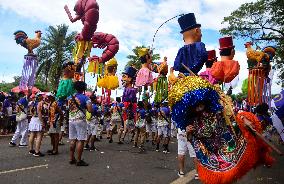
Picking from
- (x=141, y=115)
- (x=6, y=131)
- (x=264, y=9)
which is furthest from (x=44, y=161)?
(x=264, y=9)

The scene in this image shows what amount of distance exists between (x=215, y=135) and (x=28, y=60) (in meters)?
10.5

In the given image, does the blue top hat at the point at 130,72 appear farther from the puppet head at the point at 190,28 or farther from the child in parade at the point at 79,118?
the puppet head at the point at 190,28

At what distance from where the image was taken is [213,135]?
186 inches

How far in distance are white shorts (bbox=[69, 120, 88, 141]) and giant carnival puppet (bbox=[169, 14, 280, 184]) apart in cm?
456

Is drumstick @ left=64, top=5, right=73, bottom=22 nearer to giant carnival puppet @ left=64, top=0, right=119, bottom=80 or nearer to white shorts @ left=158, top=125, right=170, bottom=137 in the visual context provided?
giant carnival puppet @ left=64, top=0, right=119, bottom=80

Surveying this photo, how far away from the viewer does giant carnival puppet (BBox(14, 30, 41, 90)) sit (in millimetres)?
13414

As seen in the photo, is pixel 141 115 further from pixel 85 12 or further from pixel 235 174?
pixel 235 174

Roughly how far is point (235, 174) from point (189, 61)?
208 centimetres

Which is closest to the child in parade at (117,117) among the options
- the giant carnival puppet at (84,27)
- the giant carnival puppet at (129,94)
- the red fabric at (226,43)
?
the giant carnival puppet at (129,94)

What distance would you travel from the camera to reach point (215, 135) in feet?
15.4

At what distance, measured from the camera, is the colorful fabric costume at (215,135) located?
4445 millimetres

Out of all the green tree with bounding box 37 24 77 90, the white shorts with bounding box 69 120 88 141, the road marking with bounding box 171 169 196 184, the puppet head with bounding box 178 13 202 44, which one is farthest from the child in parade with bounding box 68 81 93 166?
the green tree with bounding box 37 24 77 90

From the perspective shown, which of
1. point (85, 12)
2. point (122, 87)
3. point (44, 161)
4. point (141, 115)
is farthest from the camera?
point (122, 87)

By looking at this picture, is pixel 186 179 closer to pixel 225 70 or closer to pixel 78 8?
pixel 225 70
